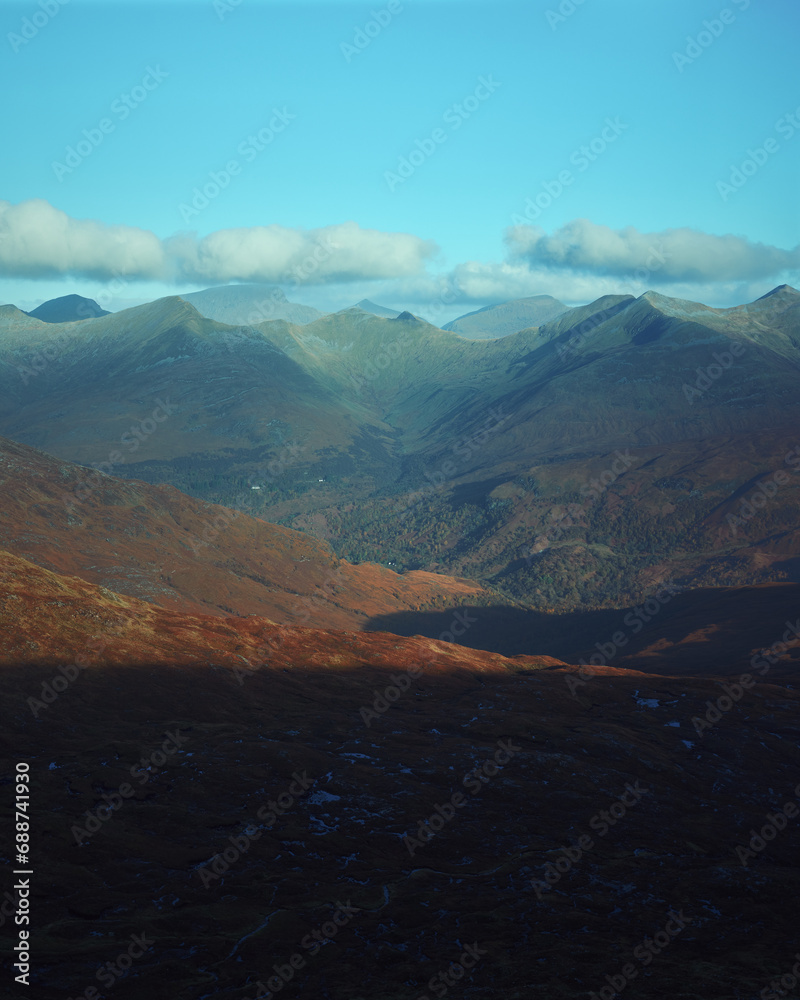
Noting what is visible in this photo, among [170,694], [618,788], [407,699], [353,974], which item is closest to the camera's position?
[353,974]

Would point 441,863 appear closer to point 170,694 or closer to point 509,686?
point 170,694

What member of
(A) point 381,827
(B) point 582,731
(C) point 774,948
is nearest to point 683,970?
(C) point 774,948

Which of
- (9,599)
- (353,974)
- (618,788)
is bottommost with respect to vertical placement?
(618,788)

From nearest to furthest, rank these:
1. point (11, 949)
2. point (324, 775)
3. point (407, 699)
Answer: point (11, 949)
point (324, 775)
point (407, 699)

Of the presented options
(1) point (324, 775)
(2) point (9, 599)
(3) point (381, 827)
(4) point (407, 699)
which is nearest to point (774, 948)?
(3) point (381, 827)

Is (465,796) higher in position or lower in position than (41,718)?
lower

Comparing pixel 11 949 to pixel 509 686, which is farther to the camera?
pixel 509 686

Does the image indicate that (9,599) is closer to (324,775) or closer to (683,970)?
(324,775)
